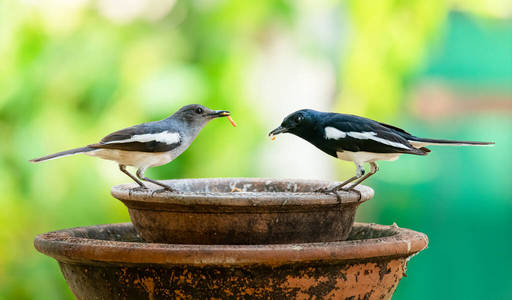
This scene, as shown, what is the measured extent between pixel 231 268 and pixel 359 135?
2.82 feet

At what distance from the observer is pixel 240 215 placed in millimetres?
2506

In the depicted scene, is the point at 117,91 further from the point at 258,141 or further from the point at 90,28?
the point at 258,141

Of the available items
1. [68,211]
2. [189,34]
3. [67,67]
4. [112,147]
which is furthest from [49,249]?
[189,34]

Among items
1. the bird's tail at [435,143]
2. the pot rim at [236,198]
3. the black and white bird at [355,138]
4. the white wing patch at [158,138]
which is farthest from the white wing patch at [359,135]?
the white wing patch at [158,138]

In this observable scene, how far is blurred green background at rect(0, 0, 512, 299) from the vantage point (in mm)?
5168

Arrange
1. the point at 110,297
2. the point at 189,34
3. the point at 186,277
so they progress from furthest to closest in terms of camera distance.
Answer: the point at 189,34
the point at 110,297
the point at 186,277

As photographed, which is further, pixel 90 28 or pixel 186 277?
pixel 90 28

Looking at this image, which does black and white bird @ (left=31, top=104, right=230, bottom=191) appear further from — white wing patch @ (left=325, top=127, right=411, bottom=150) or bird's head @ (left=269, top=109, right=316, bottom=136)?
white wing patch @ (left=325, top=127, right=411, bottom=150)

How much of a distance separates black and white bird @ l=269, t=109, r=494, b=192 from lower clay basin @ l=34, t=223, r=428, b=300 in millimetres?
405

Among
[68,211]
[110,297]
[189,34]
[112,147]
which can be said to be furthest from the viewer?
[189,34]

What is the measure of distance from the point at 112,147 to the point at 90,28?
2.99m

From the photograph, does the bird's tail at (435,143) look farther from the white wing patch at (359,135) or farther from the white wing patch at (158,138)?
the white wing patch at (158,138)

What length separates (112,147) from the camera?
2809 millimetres

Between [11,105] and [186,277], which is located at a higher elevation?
[11,105]
